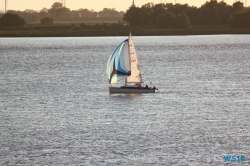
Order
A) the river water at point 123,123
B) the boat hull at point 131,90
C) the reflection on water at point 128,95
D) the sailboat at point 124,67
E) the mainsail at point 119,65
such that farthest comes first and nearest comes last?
the mainsail at point 119,65 → the sailboat at point 124,67 → the boat hull at point 131,90 → the reflection on water at point 128,95 → the river water at point 123,123

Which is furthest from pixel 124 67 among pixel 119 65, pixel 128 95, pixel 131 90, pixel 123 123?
pixel 123 123

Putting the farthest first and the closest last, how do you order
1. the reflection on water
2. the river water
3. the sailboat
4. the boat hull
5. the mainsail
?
the mainsail
the sailboat
the boat hull
the reflection on water
the river water

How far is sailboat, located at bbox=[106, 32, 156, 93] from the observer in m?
92.2

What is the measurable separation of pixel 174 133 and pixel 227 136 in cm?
503

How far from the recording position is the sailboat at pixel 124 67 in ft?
303

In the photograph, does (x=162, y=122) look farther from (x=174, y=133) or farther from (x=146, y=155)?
(x=146, y=155)

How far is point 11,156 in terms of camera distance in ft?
190

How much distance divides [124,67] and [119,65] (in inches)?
35.0

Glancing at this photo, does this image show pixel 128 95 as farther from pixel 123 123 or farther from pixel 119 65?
pixel 123 123

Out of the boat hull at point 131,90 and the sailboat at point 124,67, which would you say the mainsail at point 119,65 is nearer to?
the sailboat at point 124,67

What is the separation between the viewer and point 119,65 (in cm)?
9262

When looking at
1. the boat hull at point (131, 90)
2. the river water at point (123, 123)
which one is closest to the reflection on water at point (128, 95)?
the river water at point (123, 123)

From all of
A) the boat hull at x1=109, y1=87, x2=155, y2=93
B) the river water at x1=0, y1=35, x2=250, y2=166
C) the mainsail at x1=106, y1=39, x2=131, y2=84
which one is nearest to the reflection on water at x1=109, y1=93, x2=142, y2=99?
the river water at x1=0, y1=35, x2=250, y2=166

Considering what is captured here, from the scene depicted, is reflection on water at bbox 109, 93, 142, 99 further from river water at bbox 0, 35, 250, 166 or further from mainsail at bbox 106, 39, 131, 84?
mainsail at bbox 106, 39, 131, 84
